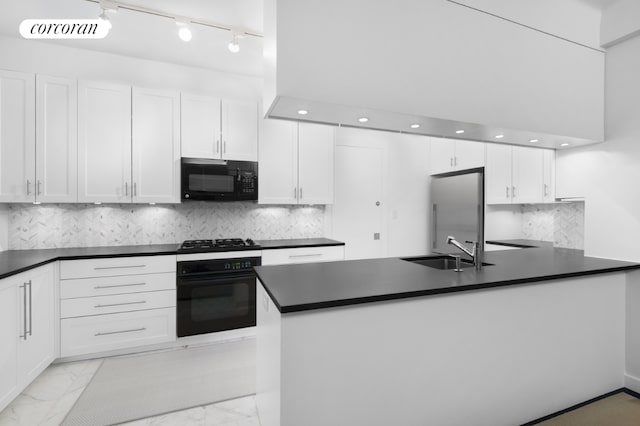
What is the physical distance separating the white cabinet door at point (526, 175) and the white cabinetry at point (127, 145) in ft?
13.9

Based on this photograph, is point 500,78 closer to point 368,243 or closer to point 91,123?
point 368,243

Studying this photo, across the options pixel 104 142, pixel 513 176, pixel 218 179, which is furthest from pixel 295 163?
pixel 513 176

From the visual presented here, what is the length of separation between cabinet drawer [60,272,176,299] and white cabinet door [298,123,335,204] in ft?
5.33

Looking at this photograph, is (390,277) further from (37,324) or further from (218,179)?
(37,324)

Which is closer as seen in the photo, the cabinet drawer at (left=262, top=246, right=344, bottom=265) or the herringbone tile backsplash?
the herringbone tile backsplash

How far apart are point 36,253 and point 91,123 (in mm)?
1263

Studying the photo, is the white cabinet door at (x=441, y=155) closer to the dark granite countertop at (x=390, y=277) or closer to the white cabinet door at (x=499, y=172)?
the white cabinet door at (x=499, y=172)

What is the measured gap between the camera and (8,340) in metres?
1.97

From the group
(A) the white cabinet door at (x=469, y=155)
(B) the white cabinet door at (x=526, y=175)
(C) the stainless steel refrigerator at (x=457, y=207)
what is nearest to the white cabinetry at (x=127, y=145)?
(C) the stainless steel refrigerator at (x=457, y=207)

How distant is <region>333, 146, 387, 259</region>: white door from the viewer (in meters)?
4.03

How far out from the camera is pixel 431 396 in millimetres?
1589

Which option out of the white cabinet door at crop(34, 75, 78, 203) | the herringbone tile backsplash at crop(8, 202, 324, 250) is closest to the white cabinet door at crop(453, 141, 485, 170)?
the herringbone tile backsplash at crop(8, 202, 324, 250)

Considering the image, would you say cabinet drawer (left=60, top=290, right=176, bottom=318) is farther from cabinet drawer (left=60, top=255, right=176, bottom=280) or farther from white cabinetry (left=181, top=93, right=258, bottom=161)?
white cabinetry (left=181, top=93, right=258, bottom=161)

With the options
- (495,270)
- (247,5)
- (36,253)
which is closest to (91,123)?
(36,253)
